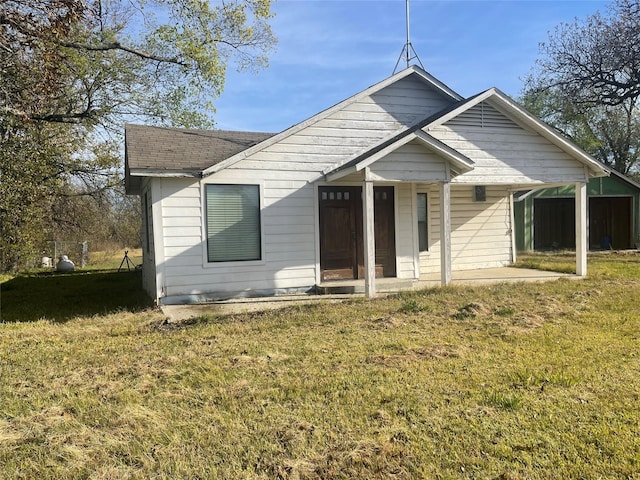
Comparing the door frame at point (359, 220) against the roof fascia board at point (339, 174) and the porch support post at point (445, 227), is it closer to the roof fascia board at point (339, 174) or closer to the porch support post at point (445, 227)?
the roof fascia board at point (339, 174)

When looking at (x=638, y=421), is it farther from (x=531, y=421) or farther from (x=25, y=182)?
(x=25, y=182)

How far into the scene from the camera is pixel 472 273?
468 inches

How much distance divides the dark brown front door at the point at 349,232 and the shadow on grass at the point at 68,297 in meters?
3.88

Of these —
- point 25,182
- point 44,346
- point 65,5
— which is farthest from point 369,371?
point 25,182

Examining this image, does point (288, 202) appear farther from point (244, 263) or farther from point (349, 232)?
point (349, 232)

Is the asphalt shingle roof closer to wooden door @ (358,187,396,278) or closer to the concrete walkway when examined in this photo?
the concrete walkway

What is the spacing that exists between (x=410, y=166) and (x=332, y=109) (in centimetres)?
227

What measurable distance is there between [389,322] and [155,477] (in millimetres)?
4321

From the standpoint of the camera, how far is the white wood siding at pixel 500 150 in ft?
33.0

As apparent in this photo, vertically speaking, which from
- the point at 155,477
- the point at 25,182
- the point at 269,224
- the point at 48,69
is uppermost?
the point at 48,69

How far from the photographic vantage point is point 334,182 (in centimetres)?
975

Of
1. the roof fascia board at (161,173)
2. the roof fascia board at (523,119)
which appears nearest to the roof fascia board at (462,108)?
the roof fascia board at (523,119)

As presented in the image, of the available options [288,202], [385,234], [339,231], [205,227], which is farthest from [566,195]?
[205,227]

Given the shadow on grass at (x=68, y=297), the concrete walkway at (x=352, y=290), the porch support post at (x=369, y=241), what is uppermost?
the porch support post at (x=369, y=241)
